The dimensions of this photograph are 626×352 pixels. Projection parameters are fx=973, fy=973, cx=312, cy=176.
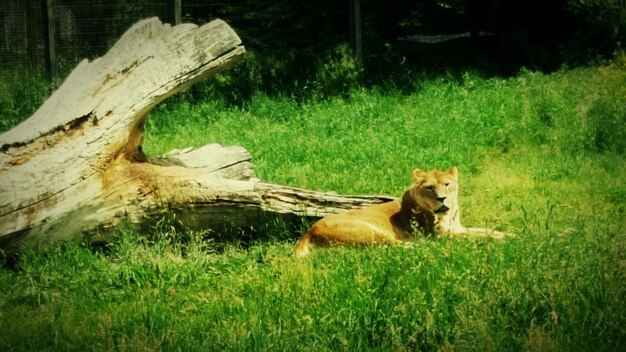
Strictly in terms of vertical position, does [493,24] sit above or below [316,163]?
above

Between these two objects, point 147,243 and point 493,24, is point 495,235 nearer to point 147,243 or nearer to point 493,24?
point 147,243

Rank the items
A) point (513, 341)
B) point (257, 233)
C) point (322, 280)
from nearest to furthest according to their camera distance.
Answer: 1. point (513, 341)
2. point (322, 280)
3. point (257, 233)

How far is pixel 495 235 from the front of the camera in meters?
7.82

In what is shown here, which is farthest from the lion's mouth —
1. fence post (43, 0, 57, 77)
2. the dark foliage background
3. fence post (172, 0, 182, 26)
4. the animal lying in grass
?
fence post (43, 0, 57, 77)

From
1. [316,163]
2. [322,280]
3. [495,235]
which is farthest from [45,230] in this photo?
[316,163]

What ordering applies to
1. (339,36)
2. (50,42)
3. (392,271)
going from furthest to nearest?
(339,36), (50,42), (392,271)

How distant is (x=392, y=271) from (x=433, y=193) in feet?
6.50

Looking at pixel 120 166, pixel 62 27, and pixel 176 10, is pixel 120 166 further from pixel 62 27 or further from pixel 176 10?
pixel 62 27

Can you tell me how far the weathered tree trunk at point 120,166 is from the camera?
773 centimetres

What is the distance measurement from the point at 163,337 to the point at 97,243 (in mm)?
2730

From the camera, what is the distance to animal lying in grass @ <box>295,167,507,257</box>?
316 inches

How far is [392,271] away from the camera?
663cm

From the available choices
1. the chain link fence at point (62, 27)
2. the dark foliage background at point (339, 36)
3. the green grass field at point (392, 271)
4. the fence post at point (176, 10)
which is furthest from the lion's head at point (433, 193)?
the chain link fence at point (62, 27)

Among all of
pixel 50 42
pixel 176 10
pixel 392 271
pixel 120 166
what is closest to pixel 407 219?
pixel 392 271
